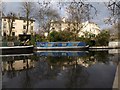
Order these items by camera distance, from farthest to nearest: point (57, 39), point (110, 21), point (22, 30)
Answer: point (22, 30)
point (57, 39)
point (110, 21)

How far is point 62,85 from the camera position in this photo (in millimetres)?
7109

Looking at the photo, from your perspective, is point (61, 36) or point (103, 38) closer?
point (61, 36)

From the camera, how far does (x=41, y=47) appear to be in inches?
1024

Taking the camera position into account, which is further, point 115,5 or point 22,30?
point 22,30

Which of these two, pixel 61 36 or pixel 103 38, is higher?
pixel 61 36

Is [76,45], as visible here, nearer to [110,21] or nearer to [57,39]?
[57,39]

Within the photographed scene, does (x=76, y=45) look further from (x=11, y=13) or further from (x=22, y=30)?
(x=22, y=30)

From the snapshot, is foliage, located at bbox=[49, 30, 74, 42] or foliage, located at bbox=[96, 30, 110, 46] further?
foliage, located at bbox=[96, 30, 110, 46]

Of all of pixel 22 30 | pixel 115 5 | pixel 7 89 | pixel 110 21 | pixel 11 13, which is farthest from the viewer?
pixel 22 30

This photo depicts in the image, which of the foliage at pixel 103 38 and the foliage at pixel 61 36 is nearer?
the foliage at pixel 61 36

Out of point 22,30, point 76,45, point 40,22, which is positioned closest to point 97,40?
point 76,45

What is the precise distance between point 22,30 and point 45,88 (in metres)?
40.4

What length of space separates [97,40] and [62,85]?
23.7 metres

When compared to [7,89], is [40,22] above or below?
above
